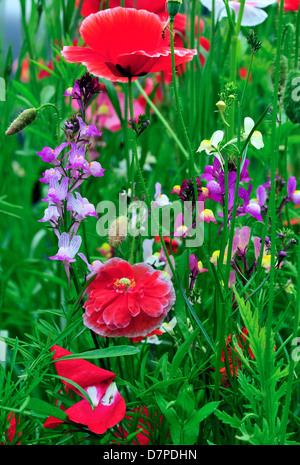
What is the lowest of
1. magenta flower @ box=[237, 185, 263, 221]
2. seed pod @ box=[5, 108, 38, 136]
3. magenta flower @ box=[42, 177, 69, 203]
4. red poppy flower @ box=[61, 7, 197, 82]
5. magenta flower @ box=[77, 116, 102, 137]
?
magenta flower @ box=[237, 185, 263, 221]

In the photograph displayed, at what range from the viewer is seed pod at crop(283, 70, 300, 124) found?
0.36 m

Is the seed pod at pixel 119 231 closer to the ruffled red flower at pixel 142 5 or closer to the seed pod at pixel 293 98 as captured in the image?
the seed pod at pixel 293 98

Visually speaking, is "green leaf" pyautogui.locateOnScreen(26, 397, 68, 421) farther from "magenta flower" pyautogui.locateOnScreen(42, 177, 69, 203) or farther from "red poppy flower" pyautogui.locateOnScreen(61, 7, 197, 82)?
"red poppy flower" pyautogui.locateOnScreen(61, 7, 197, 82)

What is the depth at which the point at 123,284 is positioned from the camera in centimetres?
48

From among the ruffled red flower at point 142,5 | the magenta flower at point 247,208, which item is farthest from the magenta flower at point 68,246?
the ruffled red flower at point 142,5

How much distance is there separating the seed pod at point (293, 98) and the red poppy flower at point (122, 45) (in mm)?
126

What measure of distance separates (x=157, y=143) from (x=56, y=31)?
32cm

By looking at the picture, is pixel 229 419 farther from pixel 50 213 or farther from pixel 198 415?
pixel 50 213

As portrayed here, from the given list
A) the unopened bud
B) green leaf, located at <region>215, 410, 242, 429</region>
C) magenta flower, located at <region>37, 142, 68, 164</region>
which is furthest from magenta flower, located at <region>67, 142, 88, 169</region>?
green leaf, located at <region>215, 410, 242, 429</region>

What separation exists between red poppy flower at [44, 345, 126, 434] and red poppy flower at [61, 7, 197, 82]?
0.81 feet

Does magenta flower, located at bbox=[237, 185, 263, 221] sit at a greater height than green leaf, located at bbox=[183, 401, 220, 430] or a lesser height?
greater

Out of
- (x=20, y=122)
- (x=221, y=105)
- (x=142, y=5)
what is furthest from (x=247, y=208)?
(x=142, y=5)
